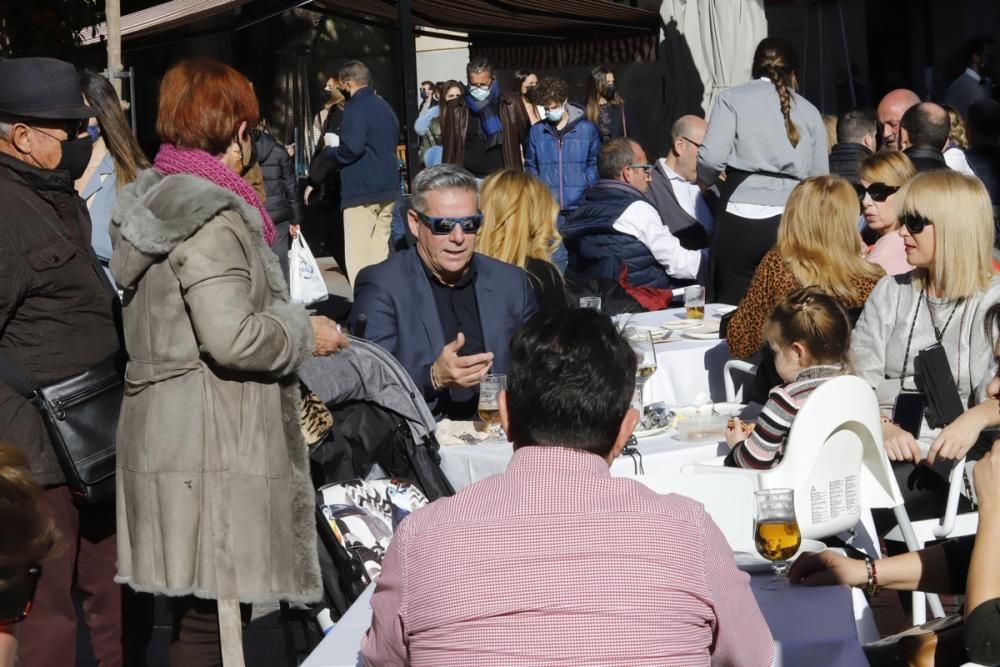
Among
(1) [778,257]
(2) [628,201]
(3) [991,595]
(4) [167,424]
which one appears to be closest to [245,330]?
(4) [167,424]

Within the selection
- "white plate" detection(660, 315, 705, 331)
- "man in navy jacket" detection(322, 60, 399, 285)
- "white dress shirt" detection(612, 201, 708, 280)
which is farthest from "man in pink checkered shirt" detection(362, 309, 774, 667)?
"man in navy jacket" detection(322, 60, 399, 285)

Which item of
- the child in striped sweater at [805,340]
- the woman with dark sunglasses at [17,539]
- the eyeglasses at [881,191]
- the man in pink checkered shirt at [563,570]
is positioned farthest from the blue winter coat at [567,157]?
the woman with dark sunglasses at [17,539]

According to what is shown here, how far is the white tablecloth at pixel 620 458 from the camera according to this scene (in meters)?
4.30

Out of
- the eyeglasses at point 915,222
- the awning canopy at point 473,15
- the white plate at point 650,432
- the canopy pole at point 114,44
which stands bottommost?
the white plate at point 650,432

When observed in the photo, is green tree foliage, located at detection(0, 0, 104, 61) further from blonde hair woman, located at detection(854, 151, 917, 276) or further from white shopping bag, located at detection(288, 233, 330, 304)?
blonde hair woman, located at detection(854, 151, 917, 276)

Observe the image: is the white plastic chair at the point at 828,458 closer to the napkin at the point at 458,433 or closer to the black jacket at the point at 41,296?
the napkin at the point at 458,433

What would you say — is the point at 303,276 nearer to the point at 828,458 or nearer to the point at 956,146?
the point at 828,458

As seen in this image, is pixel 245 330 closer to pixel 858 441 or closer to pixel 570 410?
pixel 570 410

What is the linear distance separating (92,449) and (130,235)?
2.25 feet

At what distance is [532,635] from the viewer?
7.00ft

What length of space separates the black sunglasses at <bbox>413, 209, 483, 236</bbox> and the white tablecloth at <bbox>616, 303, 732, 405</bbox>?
1.41m

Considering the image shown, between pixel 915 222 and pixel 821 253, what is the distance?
2.88 ft

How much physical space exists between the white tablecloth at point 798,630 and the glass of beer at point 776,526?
3.0 inches

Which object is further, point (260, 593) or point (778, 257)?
point (778, 257)
